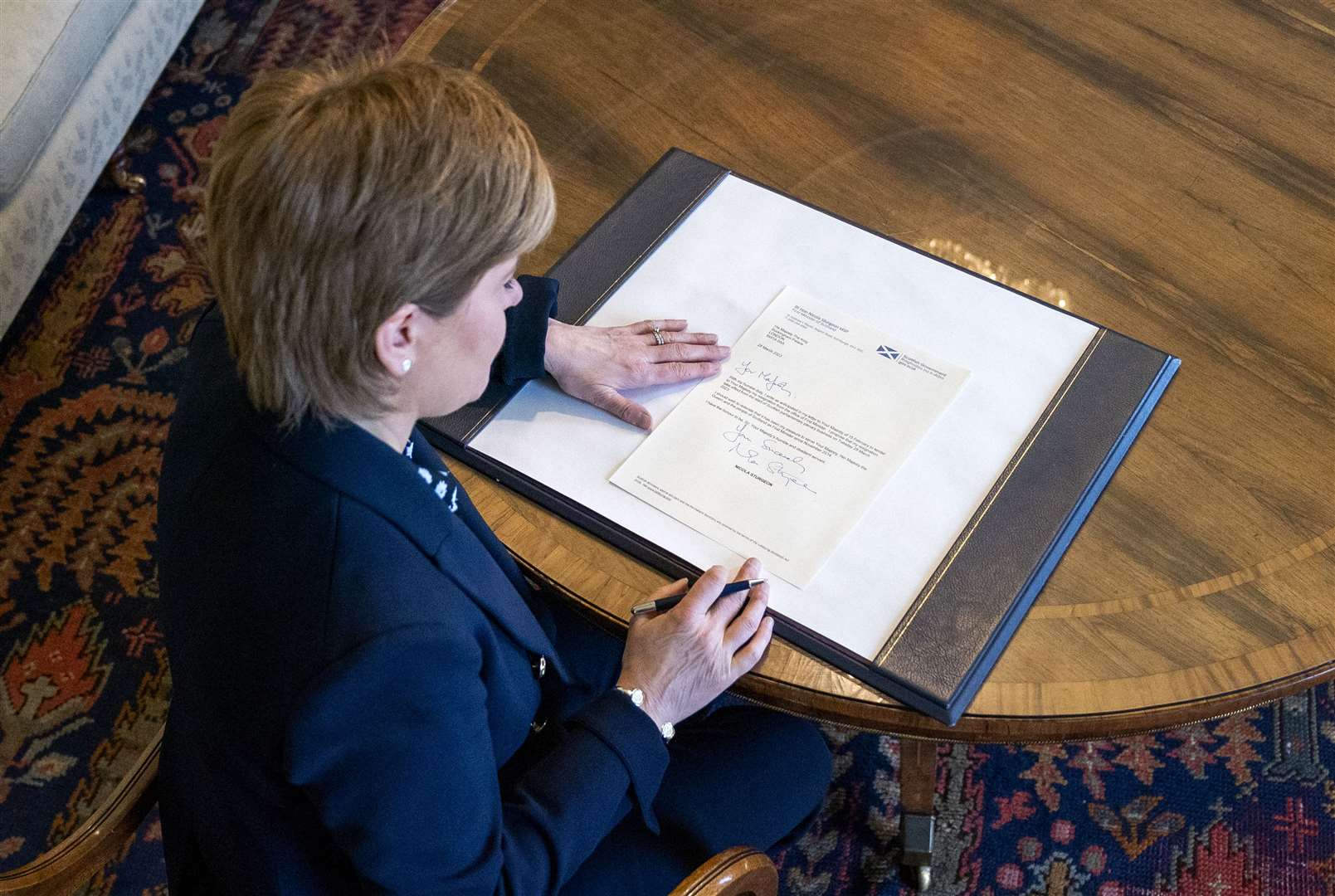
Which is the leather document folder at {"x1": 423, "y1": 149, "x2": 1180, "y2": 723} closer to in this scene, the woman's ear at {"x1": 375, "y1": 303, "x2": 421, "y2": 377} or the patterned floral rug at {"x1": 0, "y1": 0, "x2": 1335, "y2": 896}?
the woman's ear at {"x1": 375, "y1": 303, "x2": 421, "y2": 377}

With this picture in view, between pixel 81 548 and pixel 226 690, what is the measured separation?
1404 millimetres

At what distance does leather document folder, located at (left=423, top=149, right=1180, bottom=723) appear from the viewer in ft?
3.43

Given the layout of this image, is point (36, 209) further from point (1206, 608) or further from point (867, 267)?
point (1206, 608)

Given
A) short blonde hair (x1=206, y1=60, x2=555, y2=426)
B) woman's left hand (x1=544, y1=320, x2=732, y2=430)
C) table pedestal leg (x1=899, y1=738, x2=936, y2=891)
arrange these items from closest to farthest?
1. short blonde hair (x1=206, y1=60, x2=555, y2=426)
2. woman's left hand (x1=544, y1=320, x2=732, y2=430)
3. table pedestal leg (x1=899, y1=738, x2=936, y2=891)

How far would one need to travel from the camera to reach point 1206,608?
108 centimetres

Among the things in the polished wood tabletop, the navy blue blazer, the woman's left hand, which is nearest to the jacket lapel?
the navy blue blazer

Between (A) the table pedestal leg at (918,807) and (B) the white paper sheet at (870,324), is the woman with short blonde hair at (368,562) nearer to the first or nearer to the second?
(B) the white paper sheet at (870,324)

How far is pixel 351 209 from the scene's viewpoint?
0.85m

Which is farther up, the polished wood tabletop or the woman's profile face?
the polished wood tabletop

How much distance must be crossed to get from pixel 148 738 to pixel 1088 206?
160cm

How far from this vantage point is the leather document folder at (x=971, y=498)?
1.05 m

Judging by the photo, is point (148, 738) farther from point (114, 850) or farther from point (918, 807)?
point (918, 807)

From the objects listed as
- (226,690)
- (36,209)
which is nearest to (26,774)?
(36,209)
